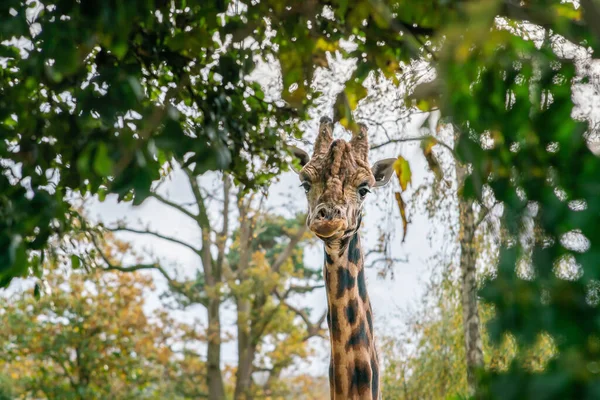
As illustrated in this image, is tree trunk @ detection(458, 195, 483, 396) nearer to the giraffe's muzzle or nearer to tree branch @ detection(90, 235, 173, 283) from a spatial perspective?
the giraffe's muzzle

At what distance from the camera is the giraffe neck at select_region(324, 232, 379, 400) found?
414 centimetres

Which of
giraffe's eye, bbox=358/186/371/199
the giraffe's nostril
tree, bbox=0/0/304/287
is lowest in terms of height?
tree, bbox=0/0/304/287

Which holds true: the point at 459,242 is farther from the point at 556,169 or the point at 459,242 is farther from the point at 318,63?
the point at 556,169

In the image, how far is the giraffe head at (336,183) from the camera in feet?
12.5

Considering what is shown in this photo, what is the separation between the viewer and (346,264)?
4.34 metres

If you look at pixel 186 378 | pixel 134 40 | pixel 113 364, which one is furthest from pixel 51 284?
pixel 134 40

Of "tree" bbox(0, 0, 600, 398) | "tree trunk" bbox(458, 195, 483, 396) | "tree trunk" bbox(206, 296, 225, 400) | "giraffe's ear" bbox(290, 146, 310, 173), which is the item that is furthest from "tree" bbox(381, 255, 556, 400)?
"tree" bbox(0, 0, 600, 398)

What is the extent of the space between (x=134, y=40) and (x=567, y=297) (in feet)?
8.58

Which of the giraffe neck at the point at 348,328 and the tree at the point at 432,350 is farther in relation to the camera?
the tree at the point at 432,350

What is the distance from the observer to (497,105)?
1383 mm

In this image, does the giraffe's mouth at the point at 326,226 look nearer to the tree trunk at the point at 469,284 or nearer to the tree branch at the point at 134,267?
the tree trunk at the point at 469,284

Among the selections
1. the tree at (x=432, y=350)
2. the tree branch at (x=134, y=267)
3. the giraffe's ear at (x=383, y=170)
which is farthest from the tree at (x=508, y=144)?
the tree branch at (x=134, y=267)

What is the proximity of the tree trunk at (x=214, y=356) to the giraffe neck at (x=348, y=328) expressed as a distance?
1030cm

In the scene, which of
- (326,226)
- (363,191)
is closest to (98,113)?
(326,226)
